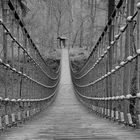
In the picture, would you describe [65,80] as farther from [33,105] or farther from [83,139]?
[83,139]

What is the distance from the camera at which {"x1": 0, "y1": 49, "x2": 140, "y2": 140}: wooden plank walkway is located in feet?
9.72

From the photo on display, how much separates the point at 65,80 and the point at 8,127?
17.6 meters

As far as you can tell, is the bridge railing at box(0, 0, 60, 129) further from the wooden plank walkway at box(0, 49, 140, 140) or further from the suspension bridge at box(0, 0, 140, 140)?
the wooden plank walkway at box(0, 49, 140, 140)

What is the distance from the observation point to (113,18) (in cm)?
509

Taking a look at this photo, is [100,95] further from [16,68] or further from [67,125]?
[67,125]

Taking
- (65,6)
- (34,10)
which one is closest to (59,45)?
(65,6)

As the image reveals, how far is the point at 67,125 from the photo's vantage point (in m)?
4.34

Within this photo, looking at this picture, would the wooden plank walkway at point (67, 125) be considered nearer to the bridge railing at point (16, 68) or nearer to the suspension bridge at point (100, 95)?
the suspension bridge at point (100, 95)

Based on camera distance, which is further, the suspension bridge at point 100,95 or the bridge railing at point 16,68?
the bridge railing at point 16,68

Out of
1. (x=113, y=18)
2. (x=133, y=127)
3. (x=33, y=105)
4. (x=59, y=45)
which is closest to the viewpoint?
(x=133, y=127)

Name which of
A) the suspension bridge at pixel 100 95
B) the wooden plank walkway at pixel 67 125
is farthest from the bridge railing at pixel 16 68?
the wooden plank walkway at pixel 67 125

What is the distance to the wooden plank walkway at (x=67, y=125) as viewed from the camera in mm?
2963

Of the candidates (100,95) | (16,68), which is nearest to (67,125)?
(16,68)

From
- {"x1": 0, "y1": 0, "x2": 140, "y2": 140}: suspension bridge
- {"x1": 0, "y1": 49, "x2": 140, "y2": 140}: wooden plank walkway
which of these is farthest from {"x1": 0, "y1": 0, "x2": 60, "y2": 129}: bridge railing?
{"x1": 0, "y1": 49, "x2": 140, "y2": 140}: wooden plank walkway
